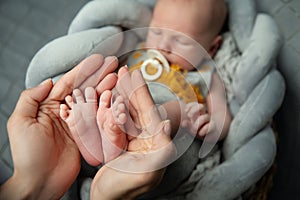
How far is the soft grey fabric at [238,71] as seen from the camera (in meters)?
0.76

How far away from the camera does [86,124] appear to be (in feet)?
1.70

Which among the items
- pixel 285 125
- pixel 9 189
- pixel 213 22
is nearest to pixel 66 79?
pixel 9 189

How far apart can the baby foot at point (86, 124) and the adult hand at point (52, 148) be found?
0.02 metres

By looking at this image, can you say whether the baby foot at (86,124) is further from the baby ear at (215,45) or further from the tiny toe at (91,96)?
the baby ear at (215,45)

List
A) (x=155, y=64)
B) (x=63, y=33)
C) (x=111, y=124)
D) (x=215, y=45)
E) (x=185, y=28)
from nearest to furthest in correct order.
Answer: (x=111, y=124), (x=155, y=64), (x=185, y=28), (x=215, y=45), (x=63, y=33)

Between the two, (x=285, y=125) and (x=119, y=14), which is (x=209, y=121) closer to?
(x=119, y=14)

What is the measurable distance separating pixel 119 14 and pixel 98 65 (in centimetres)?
36

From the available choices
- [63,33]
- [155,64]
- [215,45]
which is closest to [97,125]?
[155,64]

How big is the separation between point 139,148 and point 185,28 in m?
0.41

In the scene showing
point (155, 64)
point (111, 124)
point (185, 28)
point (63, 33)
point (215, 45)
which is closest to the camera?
point (111, 124)

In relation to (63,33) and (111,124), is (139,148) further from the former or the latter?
(63,33)

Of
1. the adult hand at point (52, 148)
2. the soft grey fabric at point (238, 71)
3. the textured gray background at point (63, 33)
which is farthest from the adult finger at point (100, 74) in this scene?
the textured gray background at point (63, 33)

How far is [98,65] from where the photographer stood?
54 centimetres

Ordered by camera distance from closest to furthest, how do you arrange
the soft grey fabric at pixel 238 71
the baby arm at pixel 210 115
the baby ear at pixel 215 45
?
the baby arm at pixel 210 115 → the soft grey fabric at pixel 238 71 → the baby ear at pixel 215 45
